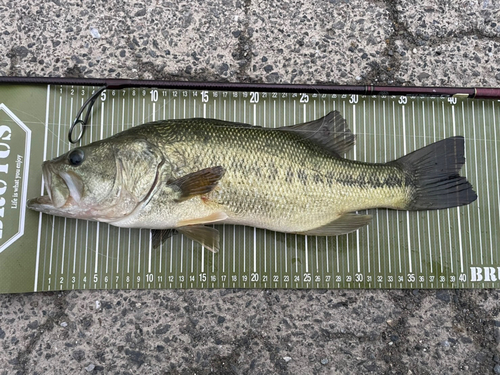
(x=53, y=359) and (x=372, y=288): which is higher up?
(x=372, y=288)

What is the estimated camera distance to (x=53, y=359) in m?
2.33

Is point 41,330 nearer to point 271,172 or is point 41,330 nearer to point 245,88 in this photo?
point 271,172

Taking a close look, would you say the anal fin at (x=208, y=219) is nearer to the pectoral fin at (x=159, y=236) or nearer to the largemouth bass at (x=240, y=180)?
the largemouth bass at (x=240, y=180)

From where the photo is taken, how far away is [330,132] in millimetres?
2465

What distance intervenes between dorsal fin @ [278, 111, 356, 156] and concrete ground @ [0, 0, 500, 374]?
45 centimetres

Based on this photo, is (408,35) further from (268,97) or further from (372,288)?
(372,288)

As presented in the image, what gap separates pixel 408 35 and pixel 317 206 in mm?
1656

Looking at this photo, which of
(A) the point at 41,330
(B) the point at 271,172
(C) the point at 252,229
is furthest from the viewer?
(C) the point at 252,229

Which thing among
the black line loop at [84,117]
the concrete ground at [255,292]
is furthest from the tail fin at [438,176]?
the black line loop at [84,117]

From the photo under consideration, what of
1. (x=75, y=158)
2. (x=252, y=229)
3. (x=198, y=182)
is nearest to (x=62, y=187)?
(x=75, y=158)

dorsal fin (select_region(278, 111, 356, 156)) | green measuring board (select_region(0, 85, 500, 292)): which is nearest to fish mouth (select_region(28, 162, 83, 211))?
green measuring board (select_region(0, 85, 500, 292))

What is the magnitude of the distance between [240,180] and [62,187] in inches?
43.1

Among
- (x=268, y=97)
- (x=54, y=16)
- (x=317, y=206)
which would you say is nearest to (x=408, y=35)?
(x=268, y=97)

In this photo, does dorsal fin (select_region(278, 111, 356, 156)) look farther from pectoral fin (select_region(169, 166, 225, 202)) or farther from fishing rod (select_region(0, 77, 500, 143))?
pectoral fin (select_region(169, 166, 225, 202))
